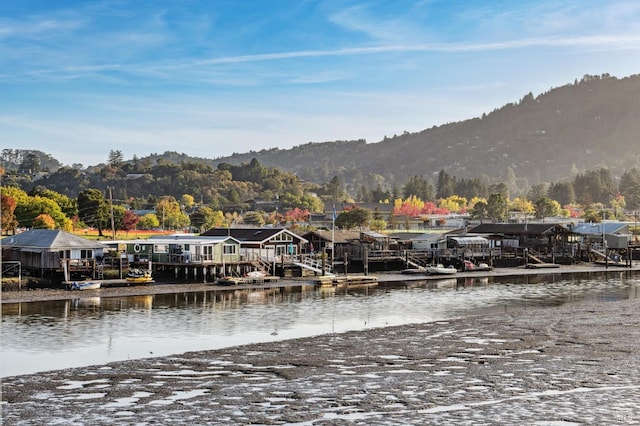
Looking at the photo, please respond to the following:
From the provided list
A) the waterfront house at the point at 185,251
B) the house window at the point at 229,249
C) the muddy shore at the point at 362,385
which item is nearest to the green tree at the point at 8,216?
the waterfront house at the point at 185,251

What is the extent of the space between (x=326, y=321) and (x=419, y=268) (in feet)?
122

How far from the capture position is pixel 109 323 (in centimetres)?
4088

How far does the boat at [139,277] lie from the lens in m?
58.0

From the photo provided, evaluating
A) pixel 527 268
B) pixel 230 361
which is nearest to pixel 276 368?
pixel 230 361

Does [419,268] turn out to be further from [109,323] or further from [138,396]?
[138,396]

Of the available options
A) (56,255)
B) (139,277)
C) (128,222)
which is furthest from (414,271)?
(128,222)

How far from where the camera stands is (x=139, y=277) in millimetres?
58531

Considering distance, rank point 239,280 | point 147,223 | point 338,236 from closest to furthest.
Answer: point 239,280 → point 338,236 → point 147,223

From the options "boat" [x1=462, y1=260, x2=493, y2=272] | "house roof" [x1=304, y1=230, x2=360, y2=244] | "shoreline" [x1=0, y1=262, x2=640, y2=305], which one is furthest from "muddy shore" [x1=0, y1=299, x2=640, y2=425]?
"house roof" [x1=304, y1=230, x2=360, y2=244]

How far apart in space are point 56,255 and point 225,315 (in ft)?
67.8

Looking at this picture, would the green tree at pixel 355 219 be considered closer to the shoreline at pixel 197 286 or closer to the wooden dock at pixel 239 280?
the shoreline at pixel 197 286

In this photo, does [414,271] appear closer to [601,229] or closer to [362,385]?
[601,229]

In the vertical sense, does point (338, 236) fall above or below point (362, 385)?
above

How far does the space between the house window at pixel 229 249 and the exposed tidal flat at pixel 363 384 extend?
3172cm
